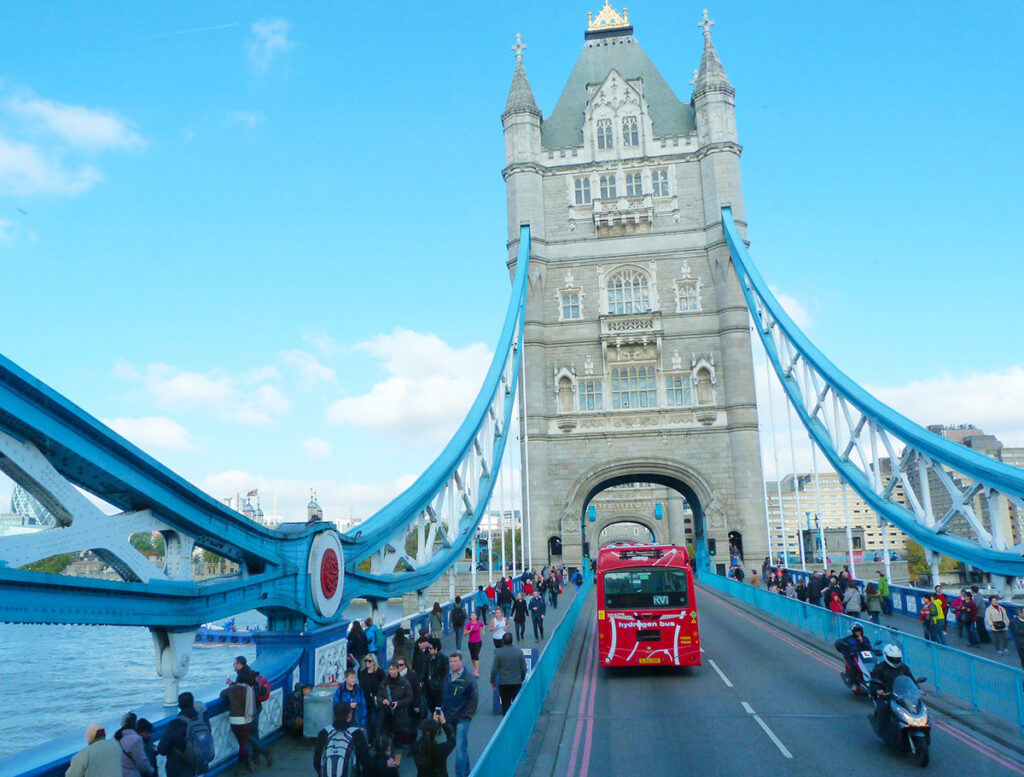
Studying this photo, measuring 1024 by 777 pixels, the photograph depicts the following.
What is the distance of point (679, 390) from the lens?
3831cm

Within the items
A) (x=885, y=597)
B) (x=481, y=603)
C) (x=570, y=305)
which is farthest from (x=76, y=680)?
(x=885, y=597)

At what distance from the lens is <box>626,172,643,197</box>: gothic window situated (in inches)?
1609

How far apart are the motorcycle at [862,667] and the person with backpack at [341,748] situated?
340 inches

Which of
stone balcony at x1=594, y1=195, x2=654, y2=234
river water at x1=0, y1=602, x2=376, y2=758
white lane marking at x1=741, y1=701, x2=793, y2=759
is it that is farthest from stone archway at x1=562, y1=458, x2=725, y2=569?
Result: white lane marking at x1=741, y1=701, x2=793, y2=759

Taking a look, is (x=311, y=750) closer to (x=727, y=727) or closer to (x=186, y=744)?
(x=186, y=744)

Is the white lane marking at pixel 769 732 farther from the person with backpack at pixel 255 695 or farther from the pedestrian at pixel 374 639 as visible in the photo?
the person with backpack at pixel 255 695

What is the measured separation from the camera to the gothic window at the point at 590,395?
127ft

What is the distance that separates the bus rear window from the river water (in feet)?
31.9

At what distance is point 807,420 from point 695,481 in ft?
24.2

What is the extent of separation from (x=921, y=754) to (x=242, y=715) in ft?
25.9

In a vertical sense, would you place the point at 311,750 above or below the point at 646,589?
below

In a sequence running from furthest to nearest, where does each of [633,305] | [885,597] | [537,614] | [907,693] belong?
[633,305] → [885,597] → [537,614] → [907,693]

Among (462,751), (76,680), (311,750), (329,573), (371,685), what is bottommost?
(76,680)

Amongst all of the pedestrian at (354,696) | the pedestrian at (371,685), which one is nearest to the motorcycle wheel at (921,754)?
the pedestrian at (371,685)
